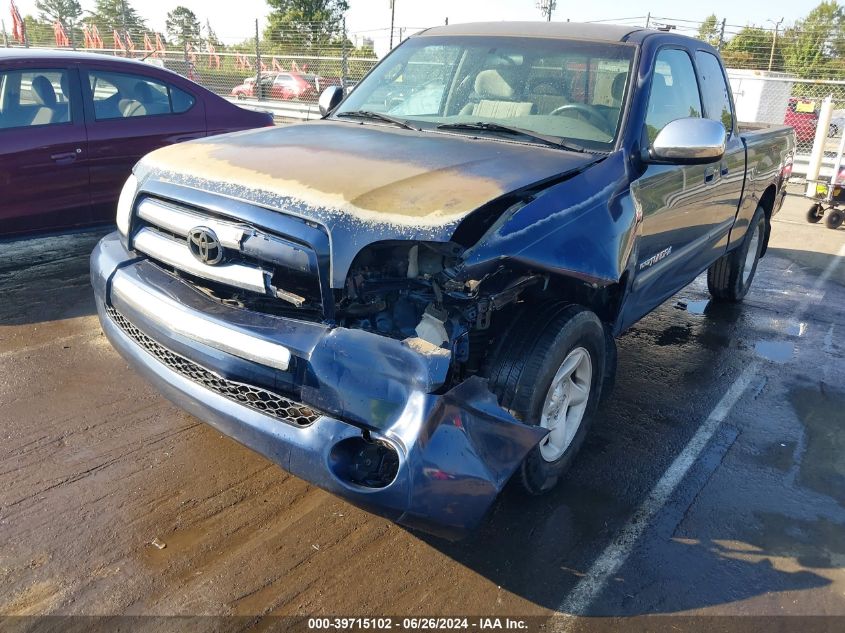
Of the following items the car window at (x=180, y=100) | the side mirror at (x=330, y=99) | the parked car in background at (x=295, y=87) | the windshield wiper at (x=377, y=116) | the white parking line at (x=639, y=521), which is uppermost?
the side mirror at (x=330, y=99)

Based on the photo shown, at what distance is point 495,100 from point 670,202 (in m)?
1.10

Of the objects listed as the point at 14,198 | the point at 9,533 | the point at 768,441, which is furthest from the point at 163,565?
the point at 14,198

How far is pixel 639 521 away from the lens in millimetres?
3102

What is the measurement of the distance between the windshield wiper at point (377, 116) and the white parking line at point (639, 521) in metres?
2.21

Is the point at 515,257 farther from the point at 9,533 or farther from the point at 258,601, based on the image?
the point at 9,533

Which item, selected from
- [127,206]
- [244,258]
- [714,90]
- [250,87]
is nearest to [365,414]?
[244,258]

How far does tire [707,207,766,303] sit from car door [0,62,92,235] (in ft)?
17.6

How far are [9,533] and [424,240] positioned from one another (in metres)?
2.03

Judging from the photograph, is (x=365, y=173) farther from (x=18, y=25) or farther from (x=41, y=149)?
(x=18, y=25)

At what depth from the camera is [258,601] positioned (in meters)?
2.52

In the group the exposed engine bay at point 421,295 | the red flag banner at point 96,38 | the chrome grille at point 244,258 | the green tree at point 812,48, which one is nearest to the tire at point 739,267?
the exposed engine bay at point 421,295

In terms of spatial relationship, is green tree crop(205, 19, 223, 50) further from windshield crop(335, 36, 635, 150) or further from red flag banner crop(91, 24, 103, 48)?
windshield crop(335, 36, 635, 150)

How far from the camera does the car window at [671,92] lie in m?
3.78

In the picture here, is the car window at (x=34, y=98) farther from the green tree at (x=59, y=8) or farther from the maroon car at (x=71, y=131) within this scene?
the green tree at (x=59, y=8)
